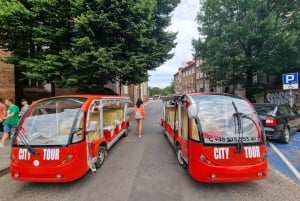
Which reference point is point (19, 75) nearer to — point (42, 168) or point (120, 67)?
point (120, 67)

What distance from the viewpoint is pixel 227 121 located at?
532 cm

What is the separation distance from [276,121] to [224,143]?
498 cm

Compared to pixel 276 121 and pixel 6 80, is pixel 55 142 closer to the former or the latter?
pixel 276 121

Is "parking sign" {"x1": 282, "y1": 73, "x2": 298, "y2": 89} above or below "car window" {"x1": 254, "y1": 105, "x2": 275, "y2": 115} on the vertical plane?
above

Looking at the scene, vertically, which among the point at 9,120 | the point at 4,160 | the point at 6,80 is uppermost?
the point at 6,80

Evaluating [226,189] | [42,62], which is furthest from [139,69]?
[226,189]

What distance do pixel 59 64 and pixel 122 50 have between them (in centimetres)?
311

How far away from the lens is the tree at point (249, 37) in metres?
15.6

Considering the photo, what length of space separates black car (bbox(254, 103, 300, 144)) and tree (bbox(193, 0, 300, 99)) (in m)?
6.89

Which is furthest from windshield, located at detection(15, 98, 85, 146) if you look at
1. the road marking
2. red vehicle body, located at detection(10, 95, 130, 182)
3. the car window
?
the car window

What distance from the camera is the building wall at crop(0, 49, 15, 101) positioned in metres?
14.9

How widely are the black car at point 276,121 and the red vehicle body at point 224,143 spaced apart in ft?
12.7

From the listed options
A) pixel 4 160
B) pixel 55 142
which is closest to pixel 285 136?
pixel 55 142

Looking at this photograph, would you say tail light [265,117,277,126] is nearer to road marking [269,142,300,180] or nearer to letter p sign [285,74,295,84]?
road marking [269,142,300,180]
